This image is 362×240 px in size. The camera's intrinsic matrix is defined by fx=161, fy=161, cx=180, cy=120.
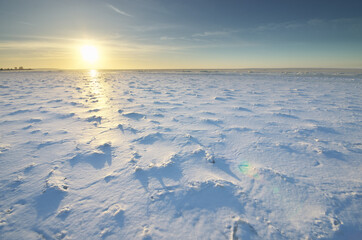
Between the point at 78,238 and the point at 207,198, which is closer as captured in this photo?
the point at 78,238

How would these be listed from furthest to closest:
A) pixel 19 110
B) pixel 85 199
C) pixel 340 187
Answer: pixel 19 110
pixel 340 187
pixel 85 199

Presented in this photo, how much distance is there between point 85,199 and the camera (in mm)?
2453

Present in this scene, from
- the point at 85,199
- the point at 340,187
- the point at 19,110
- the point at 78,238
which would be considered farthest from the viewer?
the point at 19,110

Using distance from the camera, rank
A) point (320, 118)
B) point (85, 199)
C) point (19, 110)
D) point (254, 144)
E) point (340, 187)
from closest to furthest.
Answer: point (85, 199)
point (340, 187)
point (254, 144)
point (320, 118)
point (19, 110)

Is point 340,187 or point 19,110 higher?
point 19,110

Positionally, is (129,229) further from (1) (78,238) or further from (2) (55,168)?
(2) (55,168)

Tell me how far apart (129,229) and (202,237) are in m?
0.92

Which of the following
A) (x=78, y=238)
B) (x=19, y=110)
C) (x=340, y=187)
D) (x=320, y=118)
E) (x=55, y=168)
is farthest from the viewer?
(x=19, y=110)

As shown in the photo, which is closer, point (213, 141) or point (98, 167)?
point (98, 167)

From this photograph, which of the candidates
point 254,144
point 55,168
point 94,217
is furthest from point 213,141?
point 55,168

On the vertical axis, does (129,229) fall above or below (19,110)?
below

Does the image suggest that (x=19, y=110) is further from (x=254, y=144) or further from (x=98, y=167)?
(x=254, y=144)

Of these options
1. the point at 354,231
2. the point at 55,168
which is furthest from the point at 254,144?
the point at 55,168

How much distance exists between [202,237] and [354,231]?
190 cm
